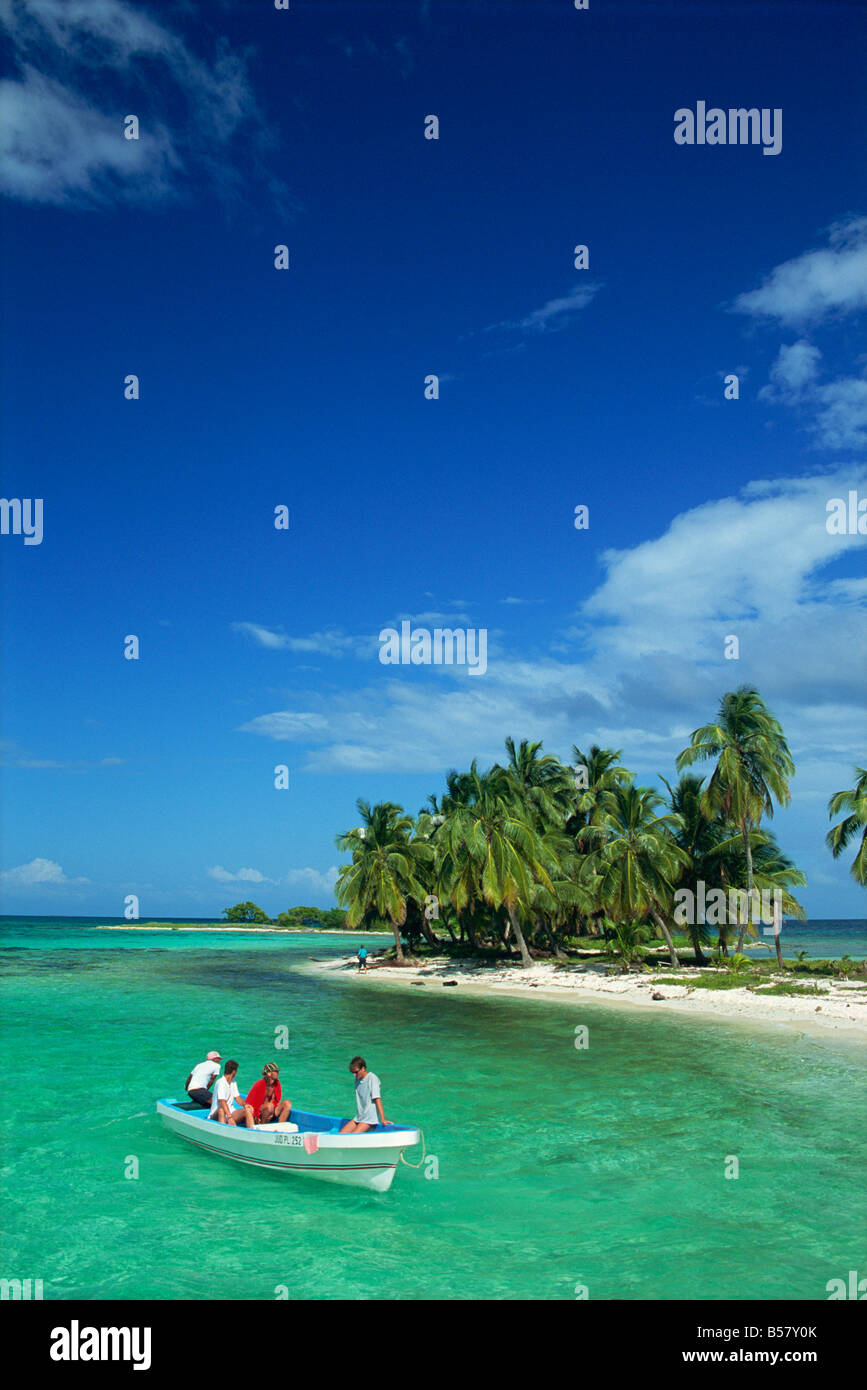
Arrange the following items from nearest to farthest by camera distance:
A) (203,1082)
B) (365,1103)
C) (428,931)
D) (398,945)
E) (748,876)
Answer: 1. (365,1103)
2. (203,1082)
3. (748,876)
4. (398,945)
5. (428,931)

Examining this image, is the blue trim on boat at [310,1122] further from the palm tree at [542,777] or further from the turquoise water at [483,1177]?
the palm tree at [542,777]

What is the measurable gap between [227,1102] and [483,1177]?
4.62 metres

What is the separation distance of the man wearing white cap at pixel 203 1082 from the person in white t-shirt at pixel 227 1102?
1.41 meters

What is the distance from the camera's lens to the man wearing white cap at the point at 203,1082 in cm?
1620

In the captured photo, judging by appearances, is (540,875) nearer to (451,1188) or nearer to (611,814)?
(611,814)

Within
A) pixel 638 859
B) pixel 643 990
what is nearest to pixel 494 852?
pixel 638 859

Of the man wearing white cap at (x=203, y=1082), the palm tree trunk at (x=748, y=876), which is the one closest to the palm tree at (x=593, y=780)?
the palm tree trunk at (x=748, y=876)

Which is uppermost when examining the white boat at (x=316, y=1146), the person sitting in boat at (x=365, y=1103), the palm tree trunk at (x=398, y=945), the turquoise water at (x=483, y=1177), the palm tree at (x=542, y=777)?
the palm tree at (x=542, y=777)

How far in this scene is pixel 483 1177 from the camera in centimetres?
1395

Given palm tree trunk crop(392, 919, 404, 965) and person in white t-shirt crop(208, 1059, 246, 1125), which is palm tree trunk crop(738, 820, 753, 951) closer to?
palm tree trunk crop(392, 919, 404, 965)

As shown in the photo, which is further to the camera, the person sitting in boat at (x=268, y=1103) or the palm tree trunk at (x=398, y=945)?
the palm tree trunk at (x=398, y=945)

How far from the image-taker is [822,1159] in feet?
47.8

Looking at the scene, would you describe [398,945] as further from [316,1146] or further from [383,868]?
[316,1146]
